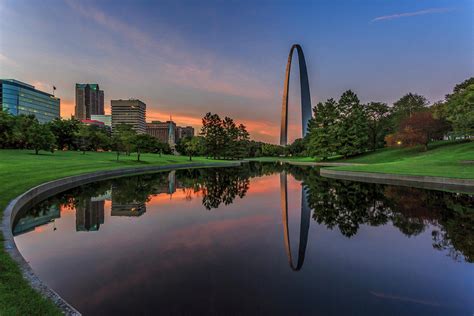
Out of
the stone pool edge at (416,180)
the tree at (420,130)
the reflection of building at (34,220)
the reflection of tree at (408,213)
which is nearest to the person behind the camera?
the reflection of tree at (408,213)

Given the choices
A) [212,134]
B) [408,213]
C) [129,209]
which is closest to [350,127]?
[212,134]

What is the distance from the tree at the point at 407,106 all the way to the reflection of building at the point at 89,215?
6870 centimetres

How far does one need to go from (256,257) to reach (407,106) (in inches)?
3006

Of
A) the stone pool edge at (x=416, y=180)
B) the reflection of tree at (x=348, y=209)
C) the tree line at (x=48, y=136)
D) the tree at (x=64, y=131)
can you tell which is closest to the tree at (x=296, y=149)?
the tree line at (x=48, y=136)

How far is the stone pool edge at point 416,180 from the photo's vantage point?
19.0 meters

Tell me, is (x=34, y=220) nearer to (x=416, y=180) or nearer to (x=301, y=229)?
(x=301, y=229)

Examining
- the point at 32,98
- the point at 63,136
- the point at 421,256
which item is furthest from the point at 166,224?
the point at 32,98

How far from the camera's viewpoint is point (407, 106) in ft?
219

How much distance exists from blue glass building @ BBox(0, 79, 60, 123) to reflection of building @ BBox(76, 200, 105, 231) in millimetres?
136436

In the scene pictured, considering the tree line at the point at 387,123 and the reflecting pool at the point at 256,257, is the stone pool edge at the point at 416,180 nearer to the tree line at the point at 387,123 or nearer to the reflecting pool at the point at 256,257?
the reflecting pool at the point at 256,257

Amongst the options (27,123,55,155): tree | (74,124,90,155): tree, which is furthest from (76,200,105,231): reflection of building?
(74,124,90,155): tree

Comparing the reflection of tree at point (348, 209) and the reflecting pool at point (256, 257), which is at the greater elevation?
the reflection of tree at point (348, 209)

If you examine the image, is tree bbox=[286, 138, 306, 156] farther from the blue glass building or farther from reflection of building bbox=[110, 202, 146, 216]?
the blue glass building

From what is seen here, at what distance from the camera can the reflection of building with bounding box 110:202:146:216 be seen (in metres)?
12.3
